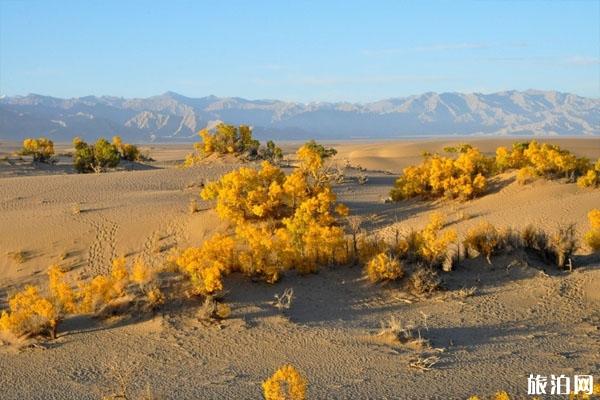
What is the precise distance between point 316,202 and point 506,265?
5.34m

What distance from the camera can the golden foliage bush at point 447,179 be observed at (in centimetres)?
1819

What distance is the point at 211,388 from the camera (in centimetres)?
724

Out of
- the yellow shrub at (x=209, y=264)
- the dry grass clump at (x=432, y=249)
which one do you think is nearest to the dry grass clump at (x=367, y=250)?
the dry grass clump at (x=432, y=249)

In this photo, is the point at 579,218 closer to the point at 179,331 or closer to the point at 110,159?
the point at 179,331

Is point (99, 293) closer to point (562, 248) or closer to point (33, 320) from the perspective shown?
point (33, 320)

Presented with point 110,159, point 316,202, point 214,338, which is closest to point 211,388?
point 214,338

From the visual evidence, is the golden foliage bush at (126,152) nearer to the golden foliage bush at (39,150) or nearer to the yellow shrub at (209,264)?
the golden foliage bush at (39,150)

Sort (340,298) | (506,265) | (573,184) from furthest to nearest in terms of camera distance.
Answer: (573,184) → (506,265) → (340,298)

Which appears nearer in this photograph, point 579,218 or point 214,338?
point 214,338

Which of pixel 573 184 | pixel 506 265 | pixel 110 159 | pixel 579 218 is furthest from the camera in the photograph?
pixel 110 159

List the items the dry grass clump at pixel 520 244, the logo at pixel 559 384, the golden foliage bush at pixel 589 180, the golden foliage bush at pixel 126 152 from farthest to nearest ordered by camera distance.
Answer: the golden foliage bush at pixel 126 152 < the golden foliage bush at pixel 589 180 < the dry grass clump at pixel 520 244 < the logo at pixel 559 384

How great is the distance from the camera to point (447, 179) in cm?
1841

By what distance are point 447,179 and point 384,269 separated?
8880 mm

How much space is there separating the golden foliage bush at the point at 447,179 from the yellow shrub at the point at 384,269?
8290 mm
